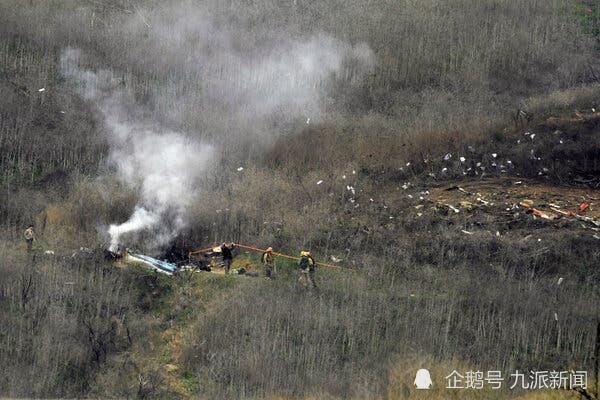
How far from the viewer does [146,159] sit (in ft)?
86.7

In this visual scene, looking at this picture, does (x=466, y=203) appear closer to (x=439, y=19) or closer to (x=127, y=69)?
(x=439, y=19)

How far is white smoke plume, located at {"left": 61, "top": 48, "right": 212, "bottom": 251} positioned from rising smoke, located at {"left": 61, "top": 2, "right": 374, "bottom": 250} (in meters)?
0.03

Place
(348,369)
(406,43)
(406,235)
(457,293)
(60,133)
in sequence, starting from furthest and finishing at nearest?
(406,43)
(60,133)
(406,235)
(457,293)
(348,369)

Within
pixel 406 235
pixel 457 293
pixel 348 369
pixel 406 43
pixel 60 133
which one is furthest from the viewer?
pixel 406 43

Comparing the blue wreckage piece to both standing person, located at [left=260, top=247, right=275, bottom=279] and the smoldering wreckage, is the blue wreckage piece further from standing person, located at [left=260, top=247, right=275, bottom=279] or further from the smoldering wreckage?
standing person, located at [left=260, top=247, right=275, bottom=279]

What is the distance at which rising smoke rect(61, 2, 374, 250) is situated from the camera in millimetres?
26391

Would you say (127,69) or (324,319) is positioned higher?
(127,69)

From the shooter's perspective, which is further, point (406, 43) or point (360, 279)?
point (406, 43)

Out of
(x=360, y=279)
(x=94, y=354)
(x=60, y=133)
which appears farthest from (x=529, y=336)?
(x=60, y=133)

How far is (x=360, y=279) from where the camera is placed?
22984mm

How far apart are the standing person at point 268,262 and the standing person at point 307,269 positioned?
68cm

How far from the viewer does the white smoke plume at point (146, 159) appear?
24.6 metres

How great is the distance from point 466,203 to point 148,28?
438 inches

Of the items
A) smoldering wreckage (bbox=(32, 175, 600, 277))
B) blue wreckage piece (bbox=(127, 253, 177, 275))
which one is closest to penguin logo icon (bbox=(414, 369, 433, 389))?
smoldering wreckage (bbox=(32, 175, 600, 277))
